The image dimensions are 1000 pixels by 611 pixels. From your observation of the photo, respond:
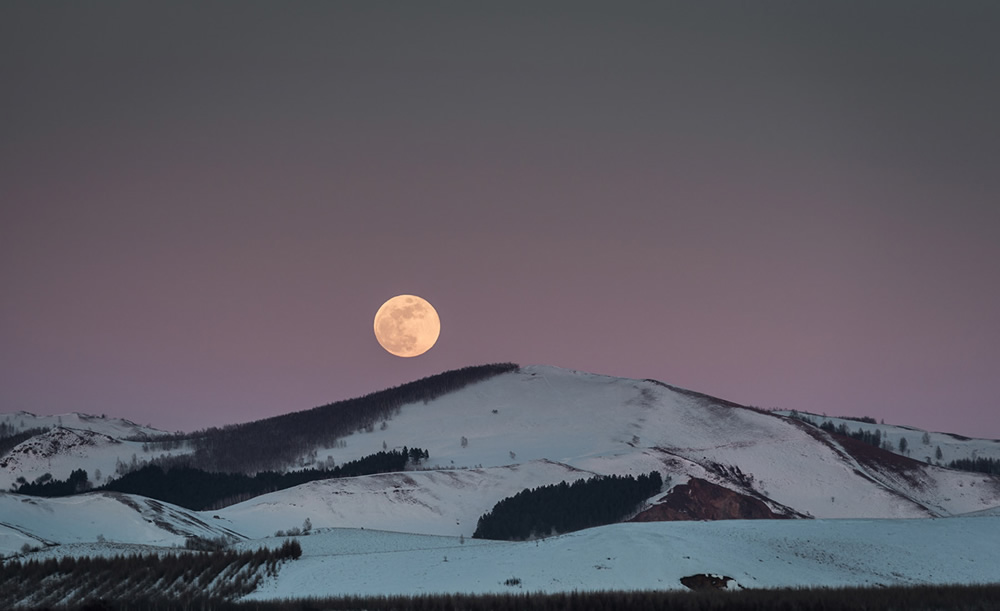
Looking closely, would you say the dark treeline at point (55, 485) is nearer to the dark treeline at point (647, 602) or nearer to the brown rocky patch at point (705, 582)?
the dark treeline at point (647, 602)

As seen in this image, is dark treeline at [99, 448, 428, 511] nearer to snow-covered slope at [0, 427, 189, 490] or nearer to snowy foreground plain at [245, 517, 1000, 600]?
snow-covered slope at [0, 427, 189, 490]

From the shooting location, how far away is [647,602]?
42.9 metres

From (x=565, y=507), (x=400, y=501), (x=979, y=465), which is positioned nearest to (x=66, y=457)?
(x=400, y=501)

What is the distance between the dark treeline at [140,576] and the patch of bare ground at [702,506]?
5437cm

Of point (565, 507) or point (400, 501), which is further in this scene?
point (400, 501)

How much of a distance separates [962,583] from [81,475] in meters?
141

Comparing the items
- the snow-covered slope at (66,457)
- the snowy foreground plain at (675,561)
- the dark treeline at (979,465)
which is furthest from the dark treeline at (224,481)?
the snowy foreground plain at (675,561)

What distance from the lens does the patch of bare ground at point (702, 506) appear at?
360 ft

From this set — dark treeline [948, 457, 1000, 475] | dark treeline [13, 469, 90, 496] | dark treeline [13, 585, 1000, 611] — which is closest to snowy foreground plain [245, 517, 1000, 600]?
dark treeline [13, 585, 1000, 611]

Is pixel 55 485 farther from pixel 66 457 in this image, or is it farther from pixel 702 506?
pixel 702 506

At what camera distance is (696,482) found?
117812mm

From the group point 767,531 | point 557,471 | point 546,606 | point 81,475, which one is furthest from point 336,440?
point 546,606

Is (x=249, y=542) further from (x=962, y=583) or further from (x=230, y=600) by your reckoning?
(x=962, y=583)

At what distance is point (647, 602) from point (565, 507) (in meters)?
73.5
